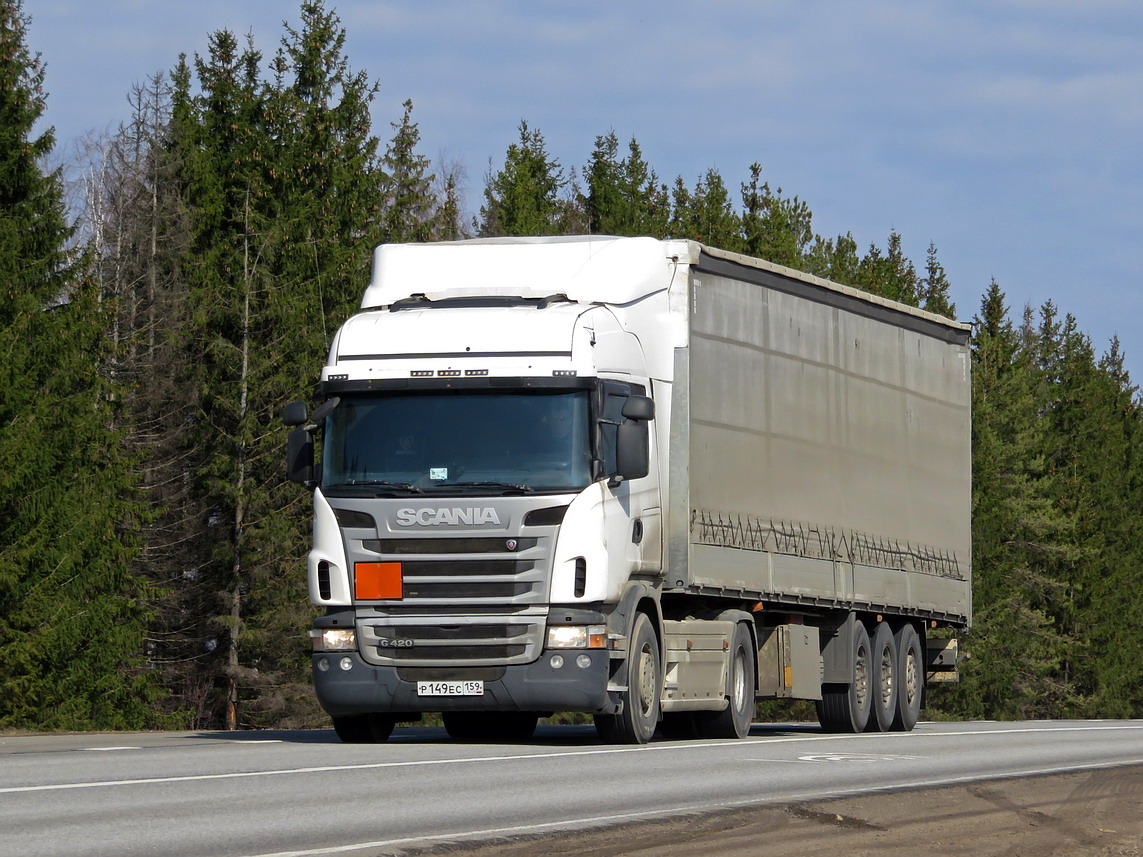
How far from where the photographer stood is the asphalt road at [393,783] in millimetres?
9766

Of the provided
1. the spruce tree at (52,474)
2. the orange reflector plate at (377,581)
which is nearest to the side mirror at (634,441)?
the orange reflector plate at (377,581)

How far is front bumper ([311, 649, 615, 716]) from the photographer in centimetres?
1658

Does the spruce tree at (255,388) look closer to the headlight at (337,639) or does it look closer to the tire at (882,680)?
the tire at (882,680)

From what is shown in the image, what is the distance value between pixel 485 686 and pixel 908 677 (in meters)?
9.49

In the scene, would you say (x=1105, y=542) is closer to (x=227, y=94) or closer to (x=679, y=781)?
(x=227, y=94)

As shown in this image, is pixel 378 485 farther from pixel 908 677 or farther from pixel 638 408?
pixel 908 677

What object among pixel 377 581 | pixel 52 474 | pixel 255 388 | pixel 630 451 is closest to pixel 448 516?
pixel 377 581

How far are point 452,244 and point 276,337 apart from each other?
89.6 feet

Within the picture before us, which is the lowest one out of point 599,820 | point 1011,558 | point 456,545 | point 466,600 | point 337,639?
point 599,820

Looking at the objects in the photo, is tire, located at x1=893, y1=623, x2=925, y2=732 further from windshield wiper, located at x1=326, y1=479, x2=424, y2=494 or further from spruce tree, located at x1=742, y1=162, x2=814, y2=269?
spruce tree, located at x1=742, y1=162, x2=814, y2=269

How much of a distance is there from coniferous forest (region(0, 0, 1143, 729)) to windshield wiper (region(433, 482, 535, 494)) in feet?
57.6

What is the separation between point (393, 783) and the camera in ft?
41.8

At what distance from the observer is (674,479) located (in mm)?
18641

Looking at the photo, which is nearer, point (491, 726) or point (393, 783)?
point (393, 783)
